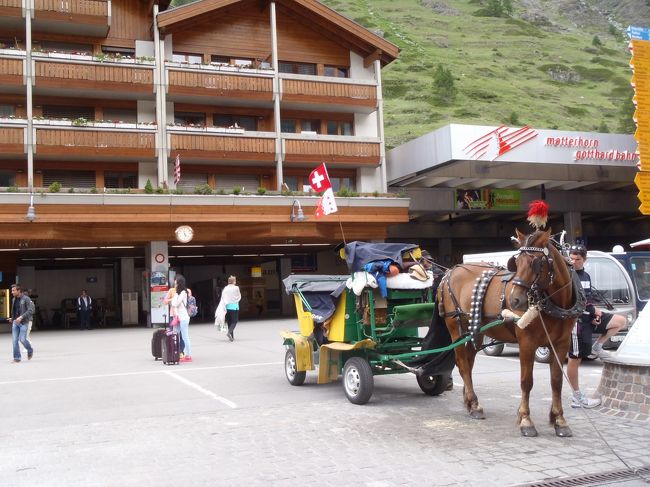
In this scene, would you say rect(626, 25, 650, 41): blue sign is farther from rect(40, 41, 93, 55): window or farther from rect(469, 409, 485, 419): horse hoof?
rect(40, 41, 93, 55): window

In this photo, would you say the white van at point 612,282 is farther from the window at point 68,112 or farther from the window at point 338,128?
the window at point 68,112

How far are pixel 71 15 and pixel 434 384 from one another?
26.3 m

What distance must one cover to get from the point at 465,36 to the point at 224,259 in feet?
339

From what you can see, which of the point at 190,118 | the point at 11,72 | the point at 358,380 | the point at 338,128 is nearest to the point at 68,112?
the point at 11,72

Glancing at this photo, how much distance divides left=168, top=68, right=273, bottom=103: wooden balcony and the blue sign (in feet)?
52.1

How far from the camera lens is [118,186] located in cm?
3053

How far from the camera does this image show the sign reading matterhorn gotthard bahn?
2386 cm

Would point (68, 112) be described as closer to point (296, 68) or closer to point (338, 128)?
point (296, 68)

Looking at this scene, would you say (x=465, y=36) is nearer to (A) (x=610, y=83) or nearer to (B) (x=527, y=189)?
(A) (x=610, y=83)

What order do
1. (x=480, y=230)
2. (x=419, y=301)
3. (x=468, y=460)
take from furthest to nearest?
1. (x=480, y=230)
2. (x=419, y=301)
3. (x=468, y=460)

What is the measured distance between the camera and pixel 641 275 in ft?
47.3

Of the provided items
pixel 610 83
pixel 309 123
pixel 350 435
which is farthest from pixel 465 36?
pixel 350 435

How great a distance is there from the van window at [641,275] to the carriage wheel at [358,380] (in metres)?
8.02

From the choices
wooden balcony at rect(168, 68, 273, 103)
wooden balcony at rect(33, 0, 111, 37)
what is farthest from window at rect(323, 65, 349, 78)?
wooden balcony at rect(33, 0, 111, 37)
